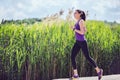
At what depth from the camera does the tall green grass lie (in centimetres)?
843

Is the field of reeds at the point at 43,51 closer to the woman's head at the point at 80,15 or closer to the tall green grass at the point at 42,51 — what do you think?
the tall green grass at the point at 42,51

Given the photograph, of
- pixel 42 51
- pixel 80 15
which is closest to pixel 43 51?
pixel 42 51

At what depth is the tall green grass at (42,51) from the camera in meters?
8.43

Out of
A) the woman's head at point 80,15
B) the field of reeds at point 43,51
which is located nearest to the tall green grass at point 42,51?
the field of reeds at point 43,51

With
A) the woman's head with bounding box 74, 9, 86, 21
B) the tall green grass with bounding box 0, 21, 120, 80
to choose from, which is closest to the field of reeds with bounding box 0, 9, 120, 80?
the tall green grass with bounding box 0, 21, 120, 80

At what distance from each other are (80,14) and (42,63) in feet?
4.76

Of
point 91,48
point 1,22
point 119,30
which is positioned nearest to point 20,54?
point 1,22

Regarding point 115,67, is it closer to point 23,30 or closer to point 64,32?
point 64,32

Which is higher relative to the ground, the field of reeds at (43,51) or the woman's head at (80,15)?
the woman's head at (80,15)

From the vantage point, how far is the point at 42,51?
8727 mm

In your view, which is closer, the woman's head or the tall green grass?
the woman's head

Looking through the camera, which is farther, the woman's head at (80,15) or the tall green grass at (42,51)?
the tall green grass at (42,51)

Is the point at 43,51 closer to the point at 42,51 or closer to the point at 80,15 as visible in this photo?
the point at 42,51

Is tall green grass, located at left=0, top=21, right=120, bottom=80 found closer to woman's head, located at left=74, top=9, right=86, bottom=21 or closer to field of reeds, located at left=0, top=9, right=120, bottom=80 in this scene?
field of reeds, located at left=0, top=9, right=120, bottom=80
